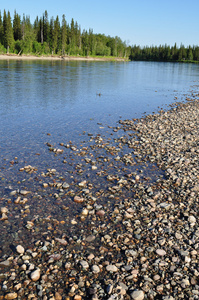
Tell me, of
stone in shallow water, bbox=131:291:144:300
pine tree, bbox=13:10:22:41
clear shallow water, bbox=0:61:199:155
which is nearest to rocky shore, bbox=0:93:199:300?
stone in shallow water, bbox=131:291:144:300

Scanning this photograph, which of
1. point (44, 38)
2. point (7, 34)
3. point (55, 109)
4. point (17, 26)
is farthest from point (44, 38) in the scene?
point (55, 109)

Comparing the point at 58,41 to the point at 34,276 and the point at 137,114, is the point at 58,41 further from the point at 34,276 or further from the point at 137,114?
the point at 34,276

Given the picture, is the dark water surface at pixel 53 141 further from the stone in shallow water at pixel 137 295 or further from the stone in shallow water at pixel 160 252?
the stone in shallow water at pixel 137 295

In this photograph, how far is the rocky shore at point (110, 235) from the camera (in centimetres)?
580

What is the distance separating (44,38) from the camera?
152 meters

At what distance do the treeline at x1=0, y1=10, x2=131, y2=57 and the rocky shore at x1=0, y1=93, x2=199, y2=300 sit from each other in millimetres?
115770

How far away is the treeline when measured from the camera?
117m

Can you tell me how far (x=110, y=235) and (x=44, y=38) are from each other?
165 m

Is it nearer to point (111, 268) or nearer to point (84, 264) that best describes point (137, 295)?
point (111, 268)

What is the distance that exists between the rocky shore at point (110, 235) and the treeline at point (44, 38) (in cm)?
11577

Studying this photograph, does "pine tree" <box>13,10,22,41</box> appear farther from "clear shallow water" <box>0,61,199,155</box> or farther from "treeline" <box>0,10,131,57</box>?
"clear shallow water" <box>0,61,199,155</box>

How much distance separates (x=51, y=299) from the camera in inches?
212

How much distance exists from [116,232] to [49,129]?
12.5 meters

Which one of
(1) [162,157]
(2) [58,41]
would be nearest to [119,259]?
(1) [162,157]
